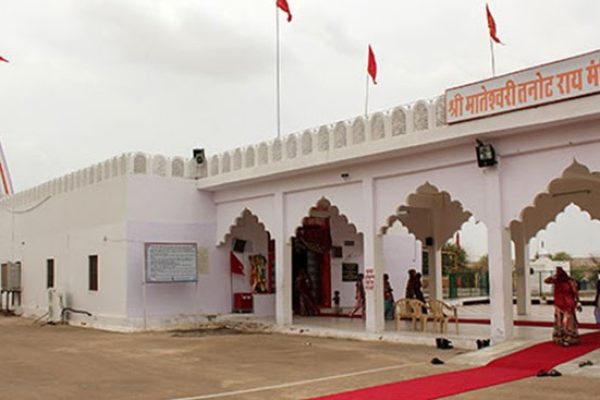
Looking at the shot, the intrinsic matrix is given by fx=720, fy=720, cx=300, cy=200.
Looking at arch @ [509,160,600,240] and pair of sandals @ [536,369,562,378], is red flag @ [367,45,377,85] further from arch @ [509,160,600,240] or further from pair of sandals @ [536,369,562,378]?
pair of sandals @ [536,369,562,378]

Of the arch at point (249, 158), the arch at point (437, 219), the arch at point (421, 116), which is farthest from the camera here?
the arch at point (437, 219)

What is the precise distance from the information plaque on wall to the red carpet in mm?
8086

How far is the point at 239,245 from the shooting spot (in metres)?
17.1

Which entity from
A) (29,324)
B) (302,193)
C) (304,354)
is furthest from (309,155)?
(29,324)

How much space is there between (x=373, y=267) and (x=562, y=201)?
4856 millimetres

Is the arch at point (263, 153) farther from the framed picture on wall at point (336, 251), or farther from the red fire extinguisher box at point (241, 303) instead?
the framed picture on wall at point (336, 251)

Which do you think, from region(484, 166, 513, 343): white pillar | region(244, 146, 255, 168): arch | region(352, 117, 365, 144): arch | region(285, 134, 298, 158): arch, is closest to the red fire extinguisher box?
region(244, 146, 255, 168): arch

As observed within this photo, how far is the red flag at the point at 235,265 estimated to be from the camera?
16938 mm

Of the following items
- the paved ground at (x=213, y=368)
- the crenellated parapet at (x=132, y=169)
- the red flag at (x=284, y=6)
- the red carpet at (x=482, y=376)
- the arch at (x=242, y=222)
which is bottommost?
the paved ground at (x=213, y=368)

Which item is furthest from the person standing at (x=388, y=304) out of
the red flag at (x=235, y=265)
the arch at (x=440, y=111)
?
the arch at (x=440, y=111)

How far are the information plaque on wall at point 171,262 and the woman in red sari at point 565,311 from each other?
8175 mm

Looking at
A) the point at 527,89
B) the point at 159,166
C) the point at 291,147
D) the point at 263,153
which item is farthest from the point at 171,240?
the point at 527,89

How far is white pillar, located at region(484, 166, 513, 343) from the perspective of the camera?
1076 centimetres

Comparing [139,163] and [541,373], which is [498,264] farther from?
[139,163]
